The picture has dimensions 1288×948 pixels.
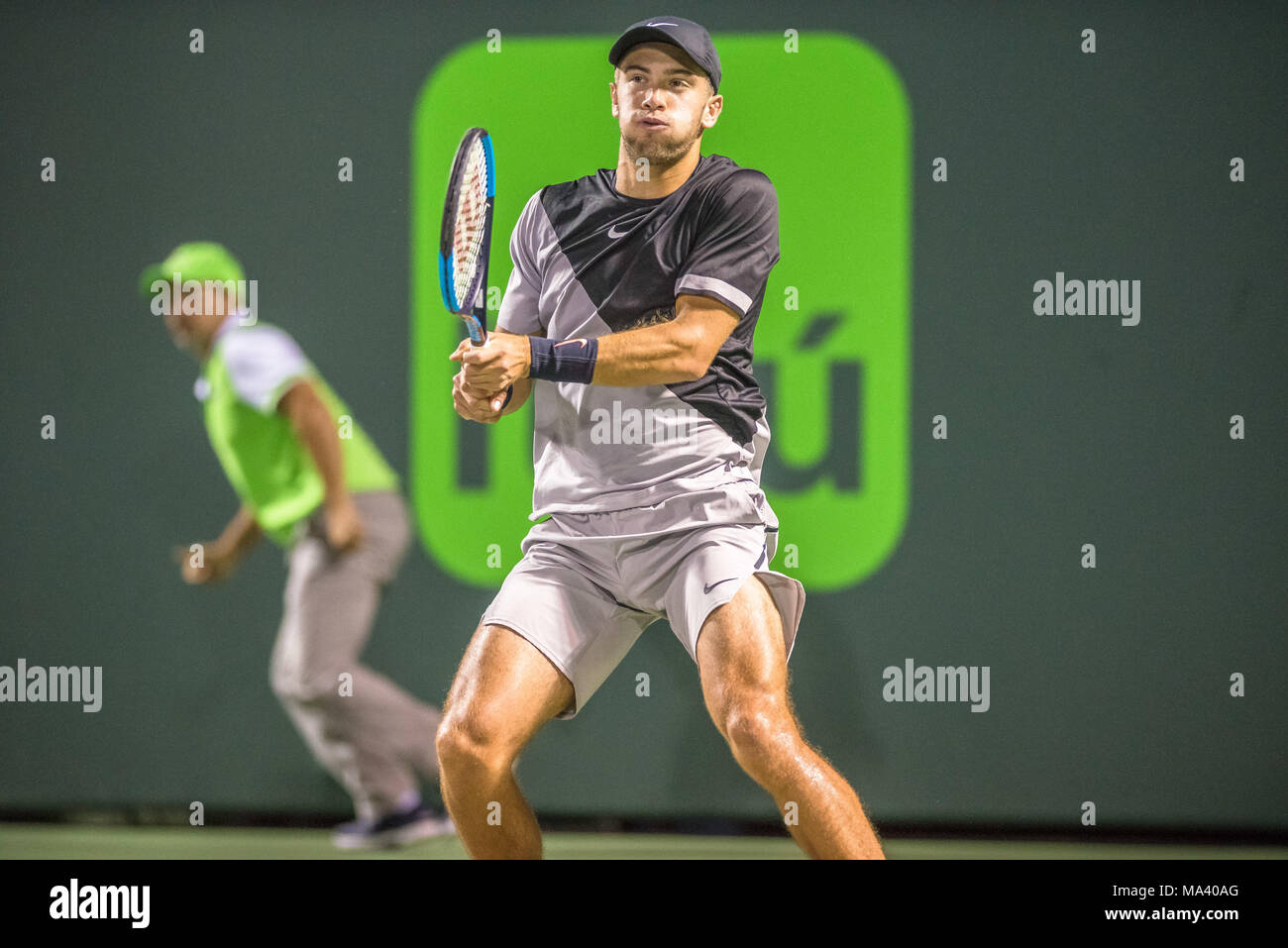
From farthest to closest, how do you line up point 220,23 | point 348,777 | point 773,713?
point 220,23 < point 348,777 < point 773,713

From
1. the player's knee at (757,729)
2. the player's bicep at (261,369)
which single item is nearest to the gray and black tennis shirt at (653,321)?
the player's knee at (757,729)

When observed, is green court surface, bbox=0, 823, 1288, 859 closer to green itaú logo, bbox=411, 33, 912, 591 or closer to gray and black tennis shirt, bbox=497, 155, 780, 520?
green itaú logo, bbox=411, 33, 912, 591

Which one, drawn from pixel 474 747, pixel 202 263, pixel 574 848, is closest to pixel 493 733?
pixel 474 747

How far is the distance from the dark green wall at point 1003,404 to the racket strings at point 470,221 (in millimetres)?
1300

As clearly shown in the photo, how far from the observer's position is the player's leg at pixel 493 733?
2367 millimetres

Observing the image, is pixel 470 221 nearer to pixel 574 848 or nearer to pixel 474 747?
pixel 474 747

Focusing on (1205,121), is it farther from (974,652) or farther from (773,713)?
(773,713)

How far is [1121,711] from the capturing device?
3863mm

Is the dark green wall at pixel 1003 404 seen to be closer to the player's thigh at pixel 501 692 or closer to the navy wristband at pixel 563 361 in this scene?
the player's thigh at pixel 501 692

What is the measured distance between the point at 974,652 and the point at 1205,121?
68.2 inches

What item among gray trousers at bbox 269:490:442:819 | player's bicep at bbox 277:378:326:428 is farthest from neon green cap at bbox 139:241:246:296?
gray trousers at bbox 269:490:442:819

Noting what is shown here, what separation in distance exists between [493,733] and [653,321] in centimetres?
89

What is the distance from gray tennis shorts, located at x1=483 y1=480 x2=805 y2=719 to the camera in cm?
248

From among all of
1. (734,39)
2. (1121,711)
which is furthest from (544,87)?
(1121,711)
